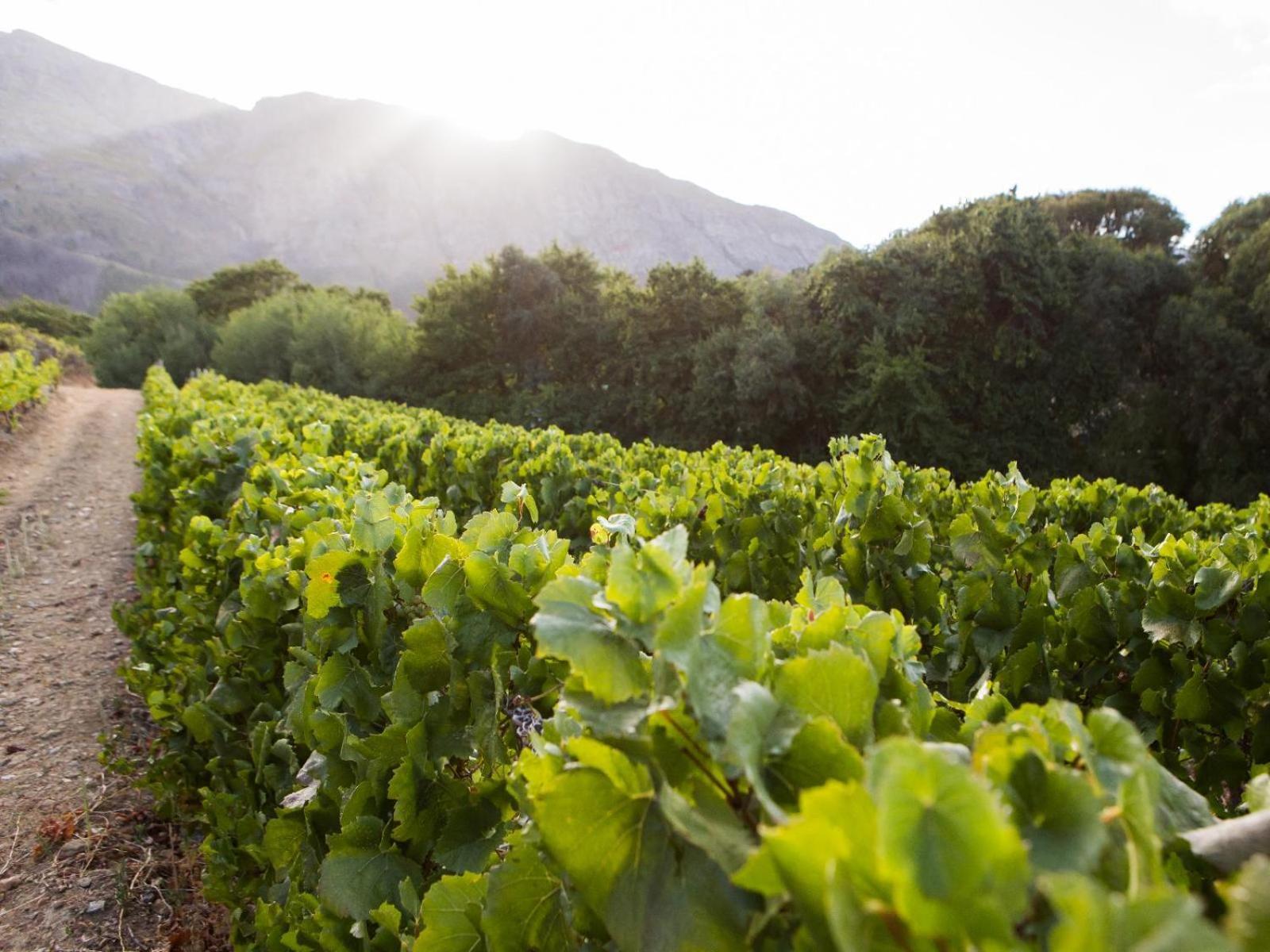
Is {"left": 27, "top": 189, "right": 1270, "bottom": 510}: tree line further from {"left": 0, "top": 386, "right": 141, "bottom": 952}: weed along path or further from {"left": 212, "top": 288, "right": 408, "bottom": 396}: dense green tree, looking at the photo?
{"left": 0, "top": 386, "right": 141, "bottom": 952}: weed along path

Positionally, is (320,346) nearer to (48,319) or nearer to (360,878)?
(360,878)

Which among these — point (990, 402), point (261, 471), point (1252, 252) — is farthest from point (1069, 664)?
point (1252, 252)

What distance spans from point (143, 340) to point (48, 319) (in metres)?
24.4

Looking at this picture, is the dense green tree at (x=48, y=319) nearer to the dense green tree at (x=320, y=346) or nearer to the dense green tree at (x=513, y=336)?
the dense green tree at (x=320, y=346)

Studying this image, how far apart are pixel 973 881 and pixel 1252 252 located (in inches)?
1094

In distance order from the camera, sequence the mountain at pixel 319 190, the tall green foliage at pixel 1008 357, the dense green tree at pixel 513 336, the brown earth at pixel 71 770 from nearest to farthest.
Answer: the brown earth at pixel 71 770 → the tall green foliage at pixel 1008 357 → the dense green tree at pixel 513 336 → the mountain at pixel 319 190

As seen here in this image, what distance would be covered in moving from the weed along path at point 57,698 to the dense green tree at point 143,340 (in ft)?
115

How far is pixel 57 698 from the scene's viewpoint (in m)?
5.04

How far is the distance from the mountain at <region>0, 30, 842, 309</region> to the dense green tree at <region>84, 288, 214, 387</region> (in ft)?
301

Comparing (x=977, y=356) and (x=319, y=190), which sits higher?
(x=319, y=190)

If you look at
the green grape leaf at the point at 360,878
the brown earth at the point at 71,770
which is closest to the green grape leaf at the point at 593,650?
the green grape leaf at the point at 360,878

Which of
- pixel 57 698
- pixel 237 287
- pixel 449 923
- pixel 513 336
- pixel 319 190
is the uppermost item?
pixel 319 190

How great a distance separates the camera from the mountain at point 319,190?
470ft

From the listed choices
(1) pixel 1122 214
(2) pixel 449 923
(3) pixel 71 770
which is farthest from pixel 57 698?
(1) pixel 1122 214
